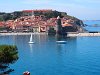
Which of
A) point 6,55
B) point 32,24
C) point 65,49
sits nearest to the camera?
point 6,55

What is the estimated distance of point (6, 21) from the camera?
111 m

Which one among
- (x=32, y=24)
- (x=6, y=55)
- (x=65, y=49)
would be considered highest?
(x=32, y=24)

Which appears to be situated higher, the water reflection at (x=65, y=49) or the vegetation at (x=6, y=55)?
the vegetation at (x=6, y=55)

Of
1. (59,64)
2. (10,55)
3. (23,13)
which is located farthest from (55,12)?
(10,55)

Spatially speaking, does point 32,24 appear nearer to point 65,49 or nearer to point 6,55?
point 65,49

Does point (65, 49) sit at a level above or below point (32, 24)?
below

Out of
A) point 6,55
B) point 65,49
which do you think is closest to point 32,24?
point 65,49

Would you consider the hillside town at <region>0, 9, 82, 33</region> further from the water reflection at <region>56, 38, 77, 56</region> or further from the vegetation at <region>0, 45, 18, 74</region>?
the vegetation at <region>0, 45, 18, 74</region>

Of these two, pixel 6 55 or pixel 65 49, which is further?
pixel 65 49

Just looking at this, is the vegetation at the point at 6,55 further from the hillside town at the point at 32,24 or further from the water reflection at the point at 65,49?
the hillside town at the point at 32,24

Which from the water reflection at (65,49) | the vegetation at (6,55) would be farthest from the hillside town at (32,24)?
the vegetation at (6,55)

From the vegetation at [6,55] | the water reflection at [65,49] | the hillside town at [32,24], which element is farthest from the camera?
the hillside town at [32,24]

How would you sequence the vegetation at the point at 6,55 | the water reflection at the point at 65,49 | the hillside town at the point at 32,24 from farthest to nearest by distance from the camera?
the hillside town at the point at 32,24 < the water reflection at the point at 65,49 < the vegetation at the point at 6,55

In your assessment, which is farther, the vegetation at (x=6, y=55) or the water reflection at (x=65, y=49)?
the water reflection at (x=65, y=49)
